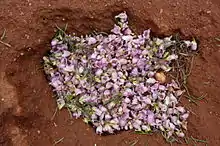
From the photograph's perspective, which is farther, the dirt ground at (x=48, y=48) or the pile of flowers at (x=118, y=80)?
the pile of flowers at (x=118, y=80)

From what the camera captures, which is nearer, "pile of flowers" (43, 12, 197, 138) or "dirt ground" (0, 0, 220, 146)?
"dirt ground" (0, 0, 220, 146)

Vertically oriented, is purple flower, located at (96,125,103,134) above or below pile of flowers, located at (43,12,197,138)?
below

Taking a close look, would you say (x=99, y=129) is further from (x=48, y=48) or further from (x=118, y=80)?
(x=48, y=48)

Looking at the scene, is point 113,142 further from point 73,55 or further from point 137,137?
point 73,55

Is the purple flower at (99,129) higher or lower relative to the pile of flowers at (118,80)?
lower

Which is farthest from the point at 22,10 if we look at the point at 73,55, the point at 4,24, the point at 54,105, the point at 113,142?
the point at 113,142

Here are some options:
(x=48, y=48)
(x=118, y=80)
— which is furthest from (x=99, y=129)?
(x=48, y=48)
